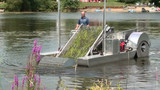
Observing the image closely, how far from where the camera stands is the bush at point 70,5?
477 ft

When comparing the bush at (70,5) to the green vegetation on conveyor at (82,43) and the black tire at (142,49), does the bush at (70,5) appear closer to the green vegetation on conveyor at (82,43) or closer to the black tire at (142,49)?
the black tire at (142,49)

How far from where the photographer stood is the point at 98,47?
48.9ft

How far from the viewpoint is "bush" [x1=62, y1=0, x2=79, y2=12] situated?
145500mm

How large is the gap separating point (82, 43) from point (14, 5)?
11254 cm

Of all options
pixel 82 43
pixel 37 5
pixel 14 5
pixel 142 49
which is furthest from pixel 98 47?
pixel 37 5

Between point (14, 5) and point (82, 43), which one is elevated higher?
point (82, 43)

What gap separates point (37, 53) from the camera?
6.00 meters

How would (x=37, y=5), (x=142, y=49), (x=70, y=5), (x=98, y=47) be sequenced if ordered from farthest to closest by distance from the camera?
1. (x=70, y=5)
2. (x=37, y=5)
3. (x=142, y=49)
4. (x=98, y=47)

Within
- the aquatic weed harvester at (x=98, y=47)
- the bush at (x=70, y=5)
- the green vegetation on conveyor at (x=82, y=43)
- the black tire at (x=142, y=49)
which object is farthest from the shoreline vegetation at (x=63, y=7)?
the green vegetation on conveyor at (x=82, y=43)

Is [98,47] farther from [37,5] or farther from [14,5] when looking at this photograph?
[37,5]

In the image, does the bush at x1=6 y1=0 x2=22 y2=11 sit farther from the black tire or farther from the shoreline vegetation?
the black tire

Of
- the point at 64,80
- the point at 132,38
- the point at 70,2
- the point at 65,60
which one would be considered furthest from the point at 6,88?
the point at 70,2

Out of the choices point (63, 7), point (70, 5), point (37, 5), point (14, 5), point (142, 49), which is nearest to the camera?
point (142, 49)

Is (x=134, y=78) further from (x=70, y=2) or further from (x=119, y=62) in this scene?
(x=70, y=2)
